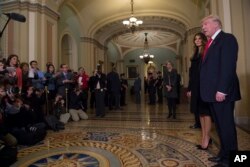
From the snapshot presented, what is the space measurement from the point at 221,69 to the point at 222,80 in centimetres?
12

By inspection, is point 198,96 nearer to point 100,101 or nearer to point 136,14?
point 100,101

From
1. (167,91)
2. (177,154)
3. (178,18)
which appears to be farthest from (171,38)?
(177,154)

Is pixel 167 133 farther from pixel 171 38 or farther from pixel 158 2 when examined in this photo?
pixel 171 38

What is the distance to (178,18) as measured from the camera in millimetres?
11102

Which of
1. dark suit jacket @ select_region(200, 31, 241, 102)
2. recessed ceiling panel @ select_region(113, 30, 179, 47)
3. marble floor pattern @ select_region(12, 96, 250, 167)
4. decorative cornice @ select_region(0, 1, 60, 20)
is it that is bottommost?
marble floor pattern @ select_region(12, 96, 250, 167)

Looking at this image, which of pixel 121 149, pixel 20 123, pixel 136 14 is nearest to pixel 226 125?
pixel 121 149

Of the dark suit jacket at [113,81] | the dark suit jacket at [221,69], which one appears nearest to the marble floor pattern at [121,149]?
the dark suit jacket at [221,69]

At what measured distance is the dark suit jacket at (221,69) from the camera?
228 centimetres

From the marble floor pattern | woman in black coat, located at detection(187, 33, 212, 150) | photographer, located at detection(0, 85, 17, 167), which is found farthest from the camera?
woman in black coat, located at detection(187, 33, 212, 150)

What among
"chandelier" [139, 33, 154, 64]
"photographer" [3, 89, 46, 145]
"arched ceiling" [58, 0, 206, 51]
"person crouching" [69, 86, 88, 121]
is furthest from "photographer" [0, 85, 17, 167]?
"chandelier" [139, 33, 154, 64]

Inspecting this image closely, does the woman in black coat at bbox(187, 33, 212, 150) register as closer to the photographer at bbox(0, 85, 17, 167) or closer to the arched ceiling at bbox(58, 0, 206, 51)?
the photographer at bbox(0, 85, 17, 167)

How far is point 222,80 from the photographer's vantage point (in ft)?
7.47

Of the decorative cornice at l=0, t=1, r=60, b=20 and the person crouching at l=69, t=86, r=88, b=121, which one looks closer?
the person crouching at l=69, t=86, r=88, b=121

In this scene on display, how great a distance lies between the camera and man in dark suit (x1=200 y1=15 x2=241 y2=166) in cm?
228
